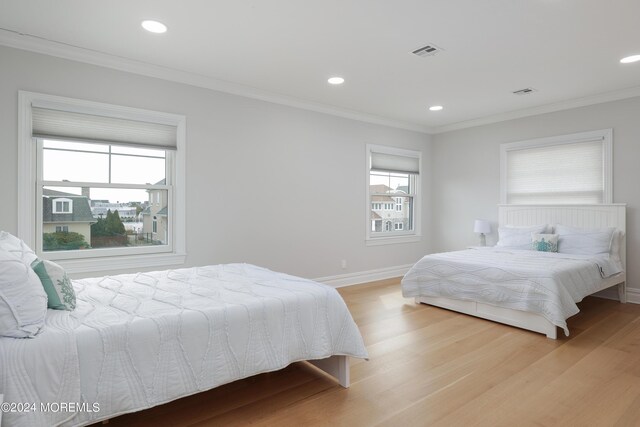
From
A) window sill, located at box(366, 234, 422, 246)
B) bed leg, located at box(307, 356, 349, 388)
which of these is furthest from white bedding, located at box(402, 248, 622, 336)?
bed leg, located at box(307, 356, 349, 388)

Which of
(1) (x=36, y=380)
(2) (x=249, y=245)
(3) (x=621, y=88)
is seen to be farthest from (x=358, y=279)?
(1) (x=36, y=380)

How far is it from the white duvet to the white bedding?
198cm

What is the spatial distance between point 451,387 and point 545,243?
2986 mm

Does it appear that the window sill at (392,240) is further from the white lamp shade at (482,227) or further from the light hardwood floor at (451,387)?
the light hardwood floor at (451,387)

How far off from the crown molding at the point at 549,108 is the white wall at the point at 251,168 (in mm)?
1262

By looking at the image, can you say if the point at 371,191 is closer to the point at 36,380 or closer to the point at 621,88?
the point at 621,88

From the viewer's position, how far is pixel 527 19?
2.78m

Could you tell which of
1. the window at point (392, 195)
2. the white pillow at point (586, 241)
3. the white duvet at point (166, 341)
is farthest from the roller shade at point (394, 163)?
the white duvet at point (166, 341)

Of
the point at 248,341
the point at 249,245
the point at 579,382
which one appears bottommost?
the point at 579,382

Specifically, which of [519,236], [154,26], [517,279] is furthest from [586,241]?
[154,26]

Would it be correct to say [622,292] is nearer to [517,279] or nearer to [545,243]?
[545,243]

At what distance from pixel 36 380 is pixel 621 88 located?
594 centimetres

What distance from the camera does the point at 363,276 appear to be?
5629 mm

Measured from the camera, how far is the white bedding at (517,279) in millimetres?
3334
